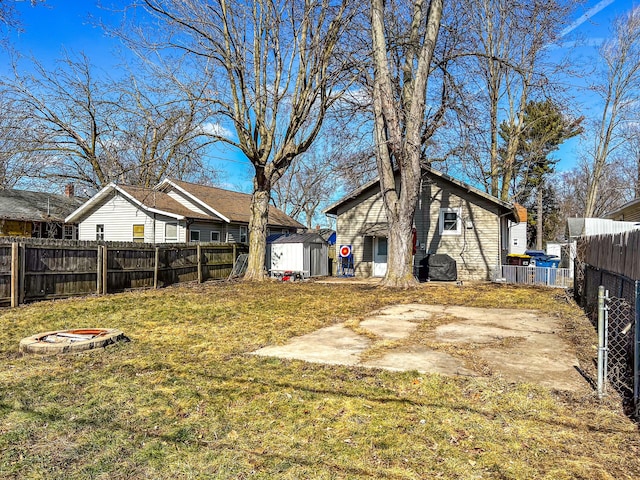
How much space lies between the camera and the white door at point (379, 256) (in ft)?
65.2

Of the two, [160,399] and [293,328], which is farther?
[293,328]

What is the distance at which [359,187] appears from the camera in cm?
2012

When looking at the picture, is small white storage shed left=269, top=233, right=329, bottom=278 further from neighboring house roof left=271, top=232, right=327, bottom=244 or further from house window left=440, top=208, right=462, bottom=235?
house window left=440, top=208, right=462, bottom=235

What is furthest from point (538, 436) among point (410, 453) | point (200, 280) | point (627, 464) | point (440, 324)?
point (200, 280)

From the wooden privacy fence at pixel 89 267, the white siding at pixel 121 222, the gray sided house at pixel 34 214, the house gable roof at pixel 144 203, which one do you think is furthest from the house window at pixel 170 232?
the gray sided house at pixel 34 214

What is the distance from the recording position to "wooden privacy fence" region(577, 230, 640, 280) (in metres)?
5.13

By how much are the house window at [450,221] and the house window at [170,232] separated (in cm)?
1240

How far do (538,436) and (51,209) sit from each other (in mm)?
30198

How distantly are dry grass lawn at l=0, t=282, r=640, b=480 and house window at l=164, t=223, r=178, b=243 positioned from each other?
15.5 meters

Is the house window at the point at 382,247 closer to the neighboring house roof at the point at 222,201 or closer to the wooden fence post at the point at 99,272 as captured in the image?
the neighboring house roof at the point at 222,201

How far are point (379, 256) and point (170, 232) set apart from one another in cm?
1005

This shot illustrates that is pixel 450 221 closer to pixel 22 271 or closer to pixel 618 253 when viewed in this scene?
pixel 618 253

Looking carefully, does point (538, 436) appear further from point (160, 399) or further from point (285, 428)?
point (160, 399)

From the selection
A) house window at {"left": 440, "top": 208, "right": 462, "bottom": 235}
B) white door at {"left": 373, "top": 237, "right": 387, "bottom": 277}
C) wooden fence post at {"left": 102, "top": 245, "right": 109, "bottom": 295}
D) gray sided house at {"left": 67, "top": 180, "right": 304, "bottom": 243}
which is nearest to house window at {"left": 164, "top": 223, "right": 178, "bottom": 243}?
gray sided house at {"left": 67, "top": 180, "right": 304, "bottom": 243}
